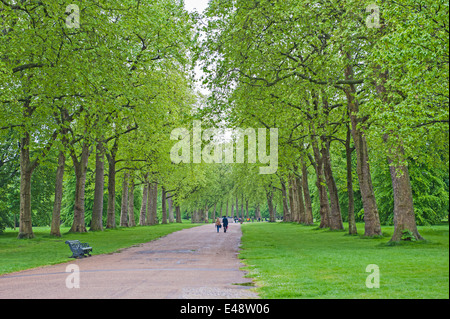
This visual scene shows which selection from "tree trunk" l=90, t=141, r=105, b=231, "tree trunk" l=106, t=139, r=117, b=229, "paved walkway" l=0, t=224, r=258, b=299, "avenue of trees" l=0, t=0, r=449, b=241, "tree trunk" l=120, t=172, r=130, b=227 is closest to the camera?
"paved walkway" l=0, t=224, r=258, b=299

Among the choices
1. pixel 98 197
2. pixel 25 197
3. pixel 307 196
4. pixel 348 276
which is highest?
pixel 25 197

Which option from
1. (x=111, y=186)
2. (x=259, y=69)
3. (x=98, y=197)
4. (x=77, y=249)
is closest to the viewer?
(x=77, y=249)

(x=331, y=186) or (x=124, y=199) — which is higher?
(x=331, y=186)

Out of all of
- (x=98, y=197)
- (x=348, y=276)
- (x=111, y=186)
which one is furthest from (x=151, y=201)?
(x=348, y=276)

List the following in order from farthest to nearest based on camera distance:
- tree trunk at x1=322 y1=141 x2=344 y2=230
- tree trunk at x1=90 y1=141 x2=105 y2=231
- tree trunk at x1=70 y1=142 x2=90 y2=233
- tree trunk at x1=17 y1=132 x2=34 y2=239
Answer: tree trunk at x1=90 y1=141 x2=105 y2=231 → tree trunk at x1=70 y1=142 x2=90 y2=233 → tree trunk at x1=322 y1=141 x2=344 y2=230 → tree trunk at x1=17 y1=132 x2=34 y2=239

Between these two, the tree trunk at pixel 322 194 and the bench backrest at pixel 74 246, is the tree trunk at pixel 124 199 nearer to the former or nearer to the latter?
the tree trunk at pixel 322 194

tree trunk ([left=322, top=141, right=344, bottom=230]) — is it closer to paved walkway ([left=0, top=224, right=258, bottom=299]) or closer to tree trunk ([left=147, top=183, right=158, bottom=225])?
paved walkway ([left=0, top=224, right=258, bottom=299])

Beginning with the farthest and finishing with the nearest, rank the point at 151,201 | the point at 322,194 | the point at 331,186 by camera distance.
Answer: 1. the point at 151,201
2. the point at 322,194
3. the point at 331,186

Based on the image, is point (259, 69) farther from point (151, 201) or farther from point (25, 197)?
point (151, 201)

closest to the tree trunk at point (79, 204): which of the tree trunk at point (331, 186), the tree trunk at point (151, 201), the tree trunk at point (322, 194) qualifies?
the tree trunk at point (331, 186)

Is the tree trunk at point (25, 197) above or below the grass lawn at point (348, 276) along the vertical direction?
above

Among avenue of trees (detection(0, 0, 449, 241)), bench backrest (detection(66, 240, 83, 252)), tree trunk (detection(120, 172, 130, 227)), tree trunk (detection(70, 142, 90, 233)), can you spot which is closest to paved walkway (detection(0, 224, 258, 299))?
bench backrest (detection(66, 240, 83, 252))

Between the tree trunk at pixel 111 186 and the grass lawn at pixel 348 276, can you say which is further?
the tree trunk at pixel 111 186

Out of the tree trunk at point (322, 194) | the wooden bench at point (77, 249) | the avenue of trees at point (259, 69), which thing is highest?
the avenue of trees at point (259, 69)
